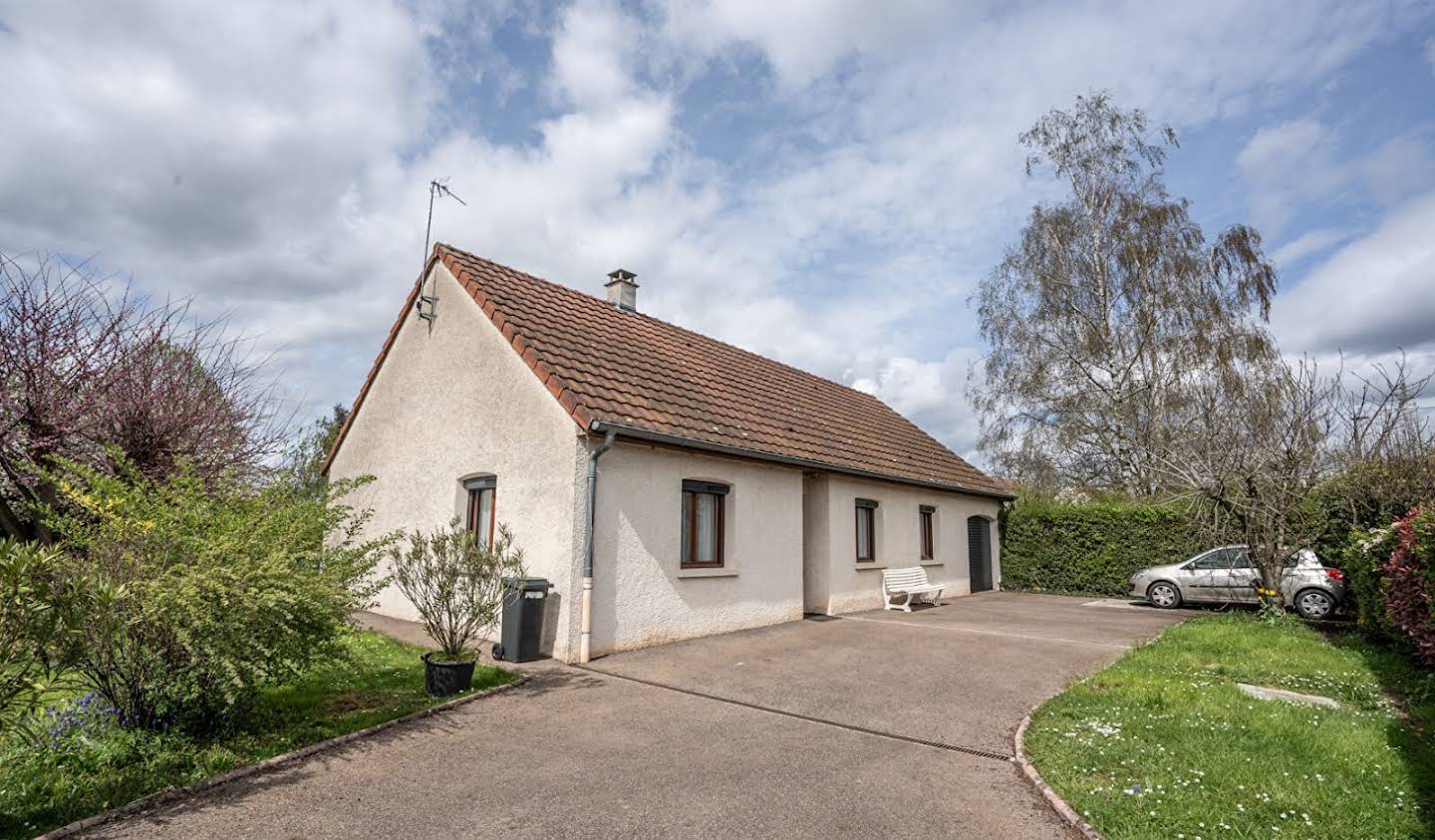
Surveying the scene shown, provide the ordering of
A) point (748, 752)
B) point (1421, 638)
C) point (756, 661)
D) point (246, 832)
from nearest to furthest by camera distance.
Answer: point (246, 832) → point (748, 752) → point (1421, 638) → point (756, 661)

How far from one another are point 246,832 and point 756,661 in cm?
587

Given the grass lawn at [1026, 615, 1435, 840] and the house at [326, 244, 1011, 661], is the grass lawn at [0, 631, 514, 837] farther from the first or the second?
the grass lawn at [1026, 615, 1435, 840]

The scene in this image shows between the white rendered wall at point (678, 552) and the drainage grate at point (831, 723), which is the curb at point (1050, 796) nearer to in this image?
the drainage grate at point (831, 723)

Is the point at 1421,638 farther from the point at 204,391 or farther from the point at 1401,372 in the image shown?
the point at 204,391

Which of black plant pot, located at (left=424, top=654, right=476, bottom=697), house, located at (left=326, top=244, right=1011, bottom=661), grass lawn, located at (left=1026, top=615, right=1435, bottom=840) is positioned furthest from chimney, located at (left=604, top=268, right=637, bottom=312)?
grass lawn, located at (left=1026, top=615, right=1435, bottom=840)

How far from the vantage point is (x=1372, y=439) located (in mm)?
11875

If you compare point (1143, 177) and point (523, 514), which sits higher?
point (1143, 177)

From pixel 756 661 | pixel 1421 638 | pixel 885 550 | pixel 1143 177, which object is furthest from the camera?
pixel 1143 177

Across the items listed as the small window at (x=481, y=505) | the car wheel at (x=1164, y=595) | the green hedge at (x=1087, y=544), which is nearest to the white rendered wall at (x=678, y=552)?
the small window at (x=481, y=505)

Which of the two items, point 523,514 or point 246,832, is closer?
point 246,832

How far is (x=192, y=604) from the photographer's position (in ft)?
16.0

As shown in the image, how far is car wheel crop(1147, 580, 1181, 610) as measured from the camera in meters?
16.4

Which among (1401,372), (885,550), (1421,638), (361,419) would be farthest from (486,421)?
(1401,372)

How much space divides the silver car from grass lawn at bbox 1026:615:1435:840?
603 cm
